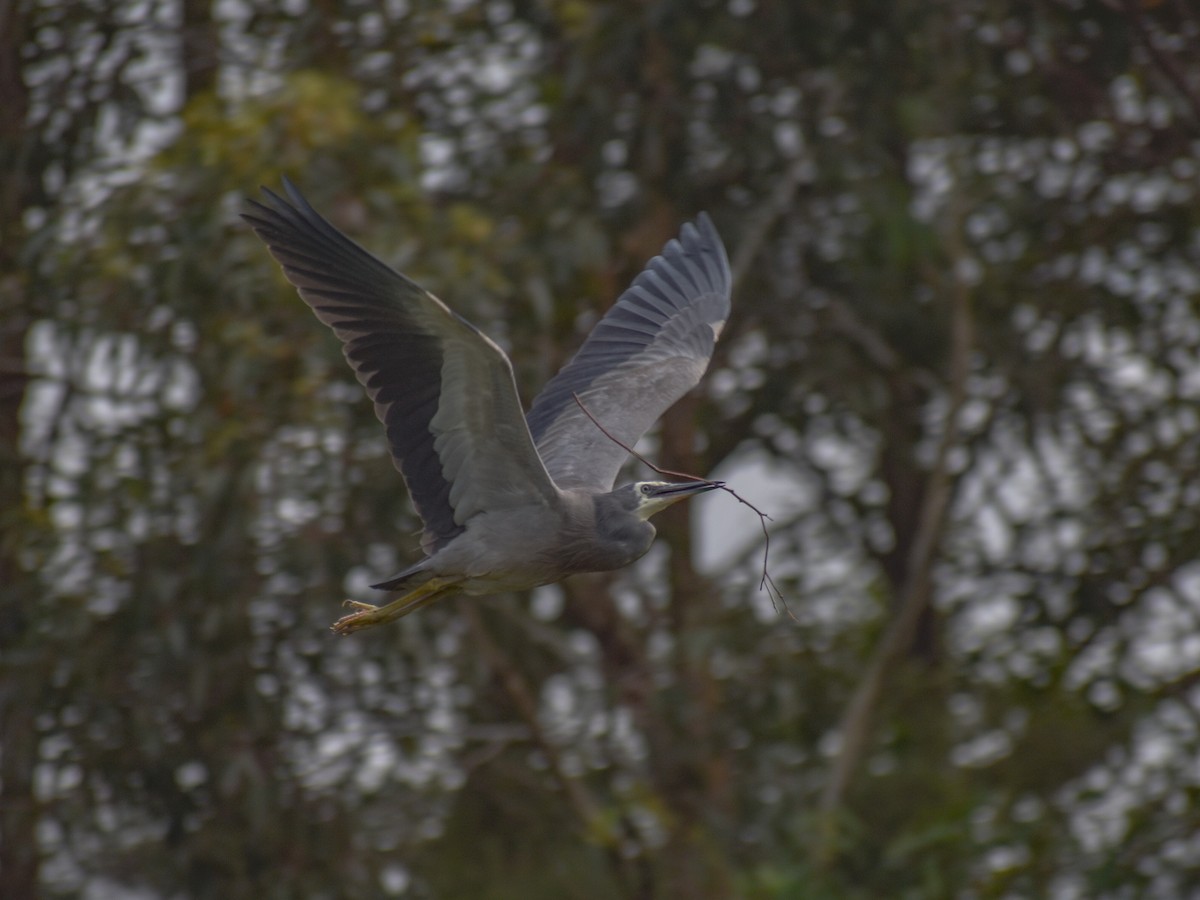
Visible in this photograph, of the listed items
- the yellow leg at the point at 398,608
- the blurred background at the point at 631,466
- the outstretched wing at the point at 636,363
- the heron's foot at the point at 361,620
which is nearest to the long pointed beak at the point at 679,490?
the outstretched wing at the point at 636,363

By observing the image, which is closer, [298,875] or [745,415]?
[298,875]

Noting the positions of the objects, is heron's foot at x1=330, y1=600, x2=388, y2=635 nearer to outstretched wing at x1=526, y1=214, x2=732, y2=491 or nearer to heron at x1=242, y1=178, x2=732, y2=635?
heron at x1=242, y1=178, x2=732, y2=635

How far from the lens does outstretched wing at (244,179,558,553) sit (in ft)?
15.4

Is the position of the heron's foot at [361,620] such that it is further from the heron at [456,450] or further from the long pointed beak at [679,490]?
the long pointed beak at [679,490]

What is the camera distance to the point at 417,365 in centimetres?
484

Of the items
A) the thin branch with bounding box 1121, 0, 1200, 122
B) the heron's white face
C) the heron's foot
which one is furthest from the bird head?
the thin branch with bounding box 1121, 0, 1200, 122

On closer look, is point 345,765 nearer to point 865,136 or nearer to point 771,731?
point 771,731

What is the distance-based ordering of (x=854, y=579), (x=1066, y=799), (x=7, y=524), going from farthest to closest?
1. (x=854, y=579)
2. (x=1066, y=799)
3. (x=7, y=524)

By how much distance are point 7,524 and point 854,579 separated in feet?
13.0

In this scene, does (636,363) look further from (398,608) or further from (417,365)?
(417,365)

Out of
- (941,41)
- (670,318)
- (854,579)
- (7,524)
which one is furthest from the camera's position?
(854,579)

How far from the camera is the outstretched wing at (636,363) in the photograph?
18.6 ft

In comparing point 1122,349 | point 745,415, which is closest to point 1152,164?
point 1122,349

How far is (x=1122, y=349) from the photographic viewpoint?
8648 millimetres
